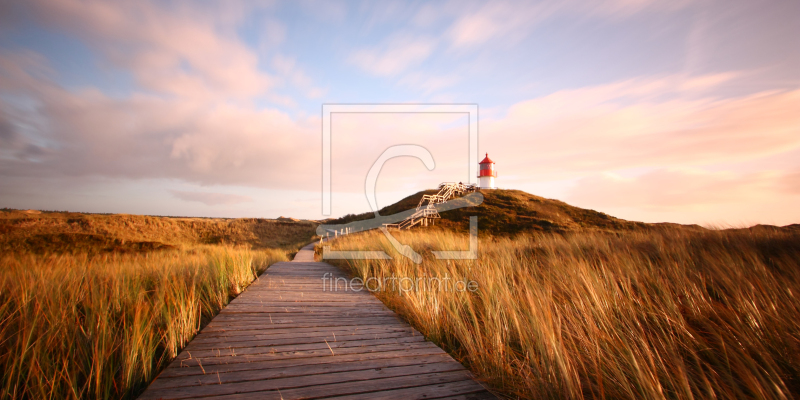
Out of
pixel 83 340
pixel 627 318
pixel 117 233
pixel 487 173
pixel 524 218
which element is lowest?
pixel 117 233

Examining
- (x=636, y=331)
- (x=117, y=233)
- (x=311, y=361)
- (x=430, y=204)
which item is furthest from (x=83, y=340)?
(x=430, y=204)

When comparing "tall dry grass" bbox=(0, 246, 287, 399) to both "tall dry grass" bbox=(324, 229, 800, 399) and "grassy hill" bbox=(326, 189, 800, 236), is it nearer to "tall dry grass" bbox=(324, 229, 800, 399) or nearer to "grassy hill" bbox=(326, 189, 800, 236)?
"tall dry grass" bbox=(324, 229, 800, 399)

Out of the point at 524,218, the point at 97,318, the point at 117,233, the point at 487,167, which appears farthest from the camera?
the point at 487,167

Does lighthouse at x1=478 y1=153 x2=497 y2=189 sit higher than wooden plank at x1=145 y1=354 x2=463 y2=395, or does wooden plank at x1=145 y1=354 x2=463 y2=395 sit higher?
lighthouse at x1=478 y1=153 x2=497 y2=189

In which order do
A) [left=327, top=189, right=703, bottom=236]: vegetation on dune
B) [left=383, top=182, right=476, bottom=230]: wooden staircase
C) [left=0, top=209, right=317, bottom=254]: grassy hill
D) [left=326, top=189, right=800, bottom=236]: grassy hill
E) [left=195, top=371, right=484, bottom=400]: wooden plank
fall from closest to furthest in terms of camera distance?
[left=195, top=371, right=484, bottom=400]: wooden plank → [left=0, top=209, right=317, bottom=254]: grassy hill → [left=326, top=189, right=800, bottom=236]: grassy hill → [left=327, top=189, right=703, bottom=236]: vegetation on dune → [left=383, top=182, right=476, bottom=230]: wooden staircase

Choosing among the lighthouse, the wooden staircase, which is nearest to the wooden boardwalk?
the wooden staircase

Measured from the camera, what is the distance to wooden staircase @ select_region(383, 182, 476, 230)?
28.0m

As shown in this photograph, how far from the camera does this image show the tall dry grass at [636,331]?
1.85m

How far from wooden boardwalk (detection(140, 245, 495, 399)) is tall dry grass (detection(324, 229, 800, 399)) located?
0.35 metres

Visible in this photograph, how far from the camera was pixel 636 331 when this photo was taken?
2439 millimetres

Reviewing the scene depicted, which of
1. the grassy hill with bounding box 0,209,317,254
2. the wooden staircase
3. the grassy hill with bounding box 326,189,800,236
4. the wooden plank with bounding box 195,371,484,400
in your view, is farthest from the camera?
the wooden staircase

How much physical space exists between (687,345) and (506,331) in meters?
1.46

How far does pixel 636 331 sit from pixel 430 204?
1212 inches

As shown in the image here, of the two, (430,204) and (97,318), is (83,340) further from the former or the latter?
(430,204)
